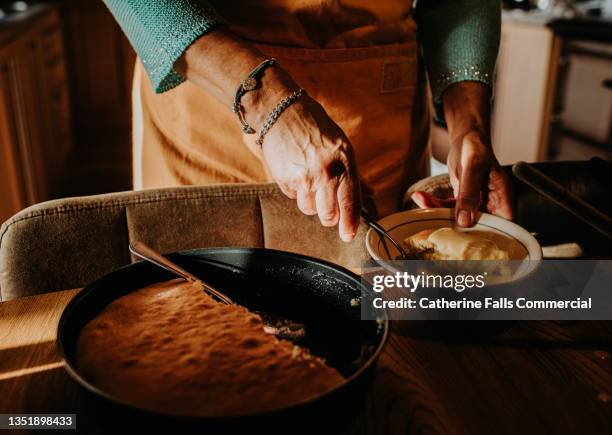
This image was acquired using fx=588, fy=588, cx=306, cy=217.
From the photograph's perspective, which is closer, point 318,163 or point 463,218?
point 318,163

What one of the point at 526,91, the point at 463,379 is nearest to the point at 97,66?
the point at 526,91

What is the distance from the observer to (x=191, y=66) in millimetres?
840

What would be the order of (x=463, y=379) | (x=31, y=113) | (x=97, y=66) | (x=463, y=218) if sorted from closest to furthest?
(x=463, y=379) < (x=463, y=218) < (x=31, y=113) < (x=97, y=66)

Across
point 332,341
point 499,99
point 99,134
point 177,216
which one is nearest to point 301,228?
point 177,216

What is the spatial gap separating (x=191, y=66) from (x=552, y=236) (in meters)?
0.77

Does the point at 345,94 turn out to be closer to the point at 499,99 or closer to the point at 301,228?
the point at 301,228

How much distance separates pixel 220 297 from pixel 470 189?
453 mm

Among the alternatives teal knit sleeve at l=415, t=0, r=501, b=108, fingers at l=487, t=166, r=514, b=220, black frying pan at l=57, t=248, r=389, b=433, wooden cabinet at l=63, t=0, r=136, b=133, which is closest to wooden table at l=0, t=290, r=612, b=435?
black frying pan at l=57, t=248, r=389, b=433

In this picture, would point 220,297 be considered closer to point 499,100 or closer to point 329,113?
point 329,113

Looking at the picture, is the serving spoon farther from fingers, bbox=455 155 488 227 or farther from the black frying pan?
fingers, bbox=455 155 488 227

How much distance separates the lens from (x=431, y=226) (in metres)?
0.91

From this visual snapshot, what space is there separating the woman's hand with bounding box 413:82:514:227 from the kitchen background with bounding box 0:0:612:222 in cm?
185

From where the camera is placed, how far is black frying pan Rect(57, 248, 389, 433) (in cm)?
45

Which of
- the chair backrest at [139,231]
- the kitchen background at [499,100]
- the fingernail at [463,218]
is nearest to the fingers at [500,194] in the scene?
the fingernail at [463,218]
